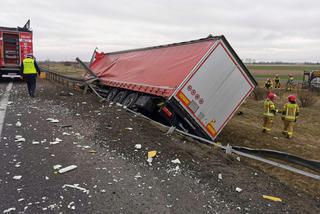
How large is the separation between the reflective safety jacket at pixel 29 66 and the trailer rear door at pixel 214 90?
7194 mm

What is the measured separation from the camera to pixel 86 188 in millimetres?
3594

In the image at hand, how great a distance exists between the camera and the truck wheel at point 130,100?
8848 mm

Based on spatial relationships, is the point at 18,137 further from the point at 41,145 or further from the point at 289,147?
the point at 289,147

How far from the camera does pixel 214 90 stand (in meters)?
6.94

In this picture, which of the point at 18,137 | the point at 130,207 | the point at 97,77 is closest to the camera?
the point at 130,207

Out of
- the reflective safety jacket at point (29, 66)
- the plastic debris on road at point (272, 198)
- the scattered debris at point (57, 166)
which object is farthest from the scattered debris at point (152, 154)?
the reflective safety jacket at point (29, 66)

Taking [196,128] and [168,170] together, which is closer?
[168,170]

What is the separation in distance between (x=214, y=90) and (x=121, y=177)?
12.2 feet

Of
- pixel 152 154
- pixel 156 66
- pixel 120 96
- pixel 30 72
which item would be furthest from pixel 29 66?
pixel 152 154

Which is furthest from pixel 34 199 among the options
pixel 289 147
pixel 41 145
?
pixel 289 147

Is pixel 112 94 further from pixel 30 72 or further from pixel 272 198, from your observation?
pixel 272 198

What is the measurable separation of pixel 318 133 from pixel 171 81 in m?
6.00

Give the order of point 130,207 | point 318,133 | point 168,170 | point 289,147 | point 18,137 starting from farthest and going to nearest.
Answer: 1. point 318,133
2. point 289,147
3. point 18,137
4. point 168,170
5. point 130,207

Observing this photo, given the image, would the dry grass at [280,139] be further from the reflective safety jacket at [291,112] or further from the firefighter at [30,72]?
the firefighter at [30,72]
